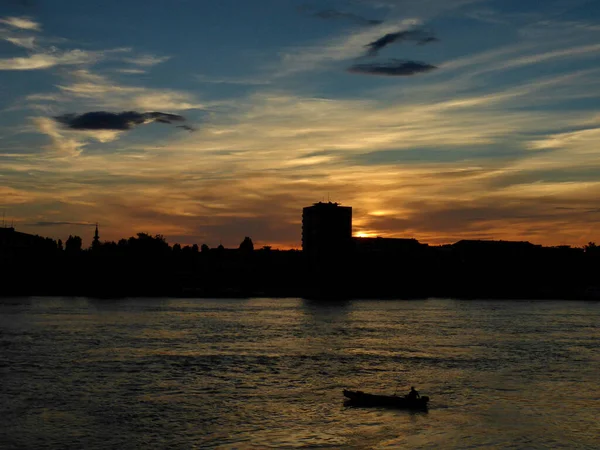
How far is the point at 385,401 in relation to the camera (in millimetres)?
57938

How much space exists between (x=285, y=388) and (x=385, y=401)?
10.5 m

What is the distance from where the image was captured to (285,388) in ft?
213

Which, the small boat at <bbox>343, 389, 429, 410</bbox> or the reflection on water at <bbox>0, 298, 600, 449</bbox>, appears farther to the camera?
the small boat at <bbox>343, 389, 429, 410</bbox>

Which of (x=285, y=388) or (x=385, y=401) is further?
(x=285, y=388)

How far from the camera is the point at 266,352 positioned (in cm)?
9406

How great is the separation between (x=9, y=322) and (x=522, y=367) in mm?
98229

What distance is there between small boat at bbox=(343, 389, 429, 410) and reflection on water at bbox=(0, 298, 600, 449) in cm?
124

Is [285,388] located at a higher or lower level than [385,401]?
lower

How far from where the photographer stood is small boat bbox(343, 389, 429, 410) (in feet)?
186

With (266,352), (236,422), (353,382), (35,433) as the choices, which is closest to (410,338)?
(266,352)

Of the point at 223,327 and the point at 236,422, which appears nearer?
the point at 236,422

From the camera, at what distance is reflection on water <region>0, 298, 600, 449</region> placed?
48281mm

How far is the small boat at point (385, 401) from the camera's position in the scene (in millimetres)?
56688

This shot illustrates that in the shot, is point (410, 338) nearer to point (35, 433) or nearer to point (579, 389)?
point (579, 389)
